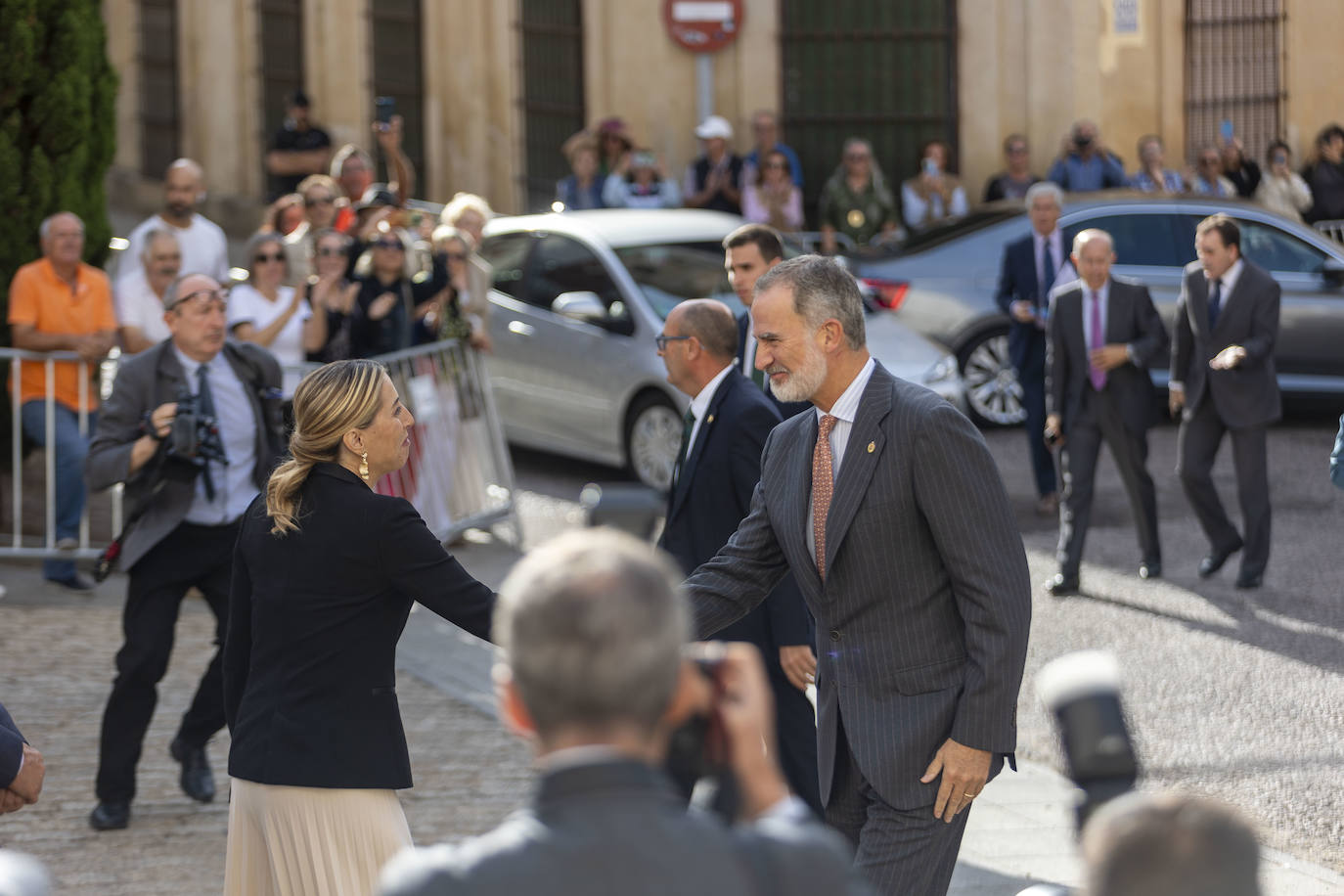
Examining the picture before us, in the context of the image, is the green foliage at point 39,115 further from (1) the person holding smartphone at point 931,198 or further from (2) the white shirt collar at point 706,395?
(1) the person holding smartphone at point 931,198

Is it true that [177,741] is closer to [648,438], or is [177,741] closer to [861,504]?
[861,504]

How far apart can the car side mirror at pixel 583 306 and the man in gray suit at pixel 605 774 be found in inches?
407

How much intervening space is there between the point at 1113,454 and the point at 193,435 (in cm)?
547

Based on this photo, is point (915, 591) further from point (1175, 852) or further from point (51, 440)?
point (51, 440)

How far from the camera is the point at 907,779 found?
4379mm

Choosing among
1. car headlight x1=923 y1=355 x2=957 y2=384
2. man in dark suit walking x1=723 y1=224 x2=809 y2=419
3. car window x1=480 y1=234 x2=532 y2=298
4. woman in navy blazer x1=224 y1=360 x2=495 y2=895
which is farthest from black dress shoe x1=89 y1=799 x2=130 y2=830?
car headlight x1=923 y1=355 x2=957 y2=384

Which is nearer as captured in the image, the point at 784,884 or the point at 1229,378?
the point at 784,884

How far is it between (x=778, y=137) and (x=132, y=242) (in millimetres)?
12445

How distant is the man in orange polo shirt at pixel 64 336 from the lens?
10023 mm

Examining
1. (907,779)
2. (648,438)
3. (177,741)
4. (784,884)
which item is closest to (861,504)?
(907,779)

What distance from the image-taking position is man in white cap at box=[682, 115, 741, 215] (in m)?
18.1

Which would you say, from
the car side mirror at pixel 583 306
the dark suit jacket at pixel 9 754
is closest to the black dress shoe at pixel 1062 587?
the car side mirror at pixel 583 306

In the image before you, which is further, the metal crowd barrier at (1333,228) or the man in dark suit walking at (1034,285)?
the metal crowd barrier at (1333,228)

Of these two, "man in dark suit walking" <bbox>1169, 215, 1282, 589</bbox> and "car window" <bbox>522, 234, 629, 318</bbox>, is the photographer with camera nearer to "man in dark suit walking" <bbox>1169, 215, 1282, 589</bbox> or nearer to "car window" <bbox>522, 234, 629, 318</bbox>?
"man in dark suit walking" <bbox>1169, 215, 1282, 589</bbox>
